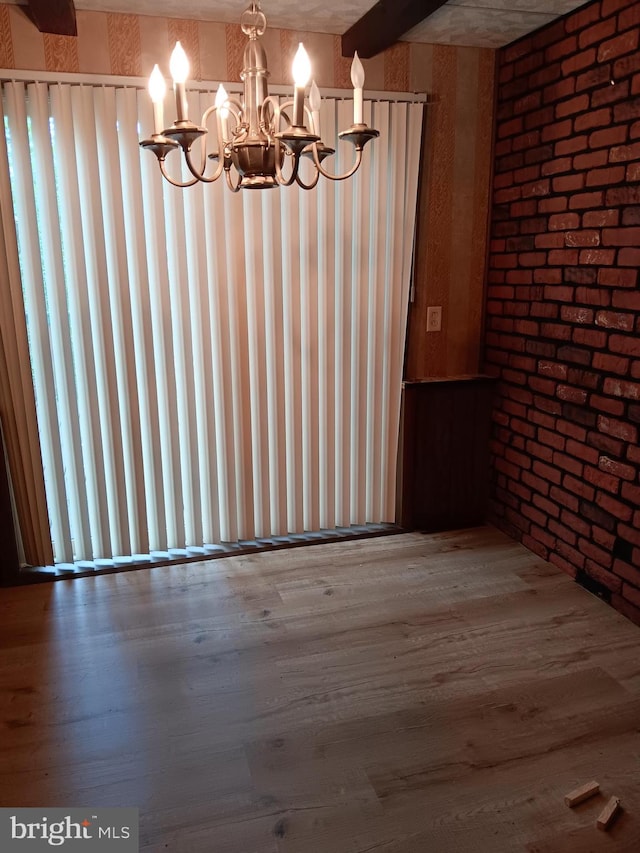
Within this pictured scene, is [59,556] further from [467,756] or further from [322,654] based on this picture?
[467,756]

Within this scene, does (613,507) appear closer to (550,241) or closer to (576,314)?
(576,314)

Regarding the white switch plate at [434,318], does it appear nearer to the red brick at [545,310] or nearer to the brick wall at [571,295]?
the brick wall at [571,295]

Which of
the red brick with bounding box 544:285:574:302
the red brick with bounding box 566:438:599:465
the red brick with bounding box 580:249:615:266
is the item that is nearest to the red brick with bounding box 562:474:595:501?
the red brick with bounding box 566:438:599:465

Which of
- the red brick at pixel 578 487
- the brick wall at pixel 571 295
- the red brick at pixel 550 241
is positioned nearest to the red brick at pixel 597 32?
the brick wall at pixel 571 295

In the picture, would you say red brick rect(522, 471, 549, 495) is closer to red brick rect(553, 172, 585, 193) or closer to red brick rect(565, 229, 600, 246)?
red brick rect(565, 229, 600, 246)

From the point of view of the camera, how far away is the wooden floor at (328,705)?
1767 millimetres

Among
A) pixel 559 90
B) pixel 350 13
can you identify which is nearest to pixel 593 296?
pixel 559 90

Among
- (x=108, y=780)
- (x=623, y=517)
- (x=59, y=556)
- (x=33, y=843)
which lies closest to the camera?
(x=33, y=843)

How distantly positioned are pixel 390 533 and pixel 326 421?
0.70 meters

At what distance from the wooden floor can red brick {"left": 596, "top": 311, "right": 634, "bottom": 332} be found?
114 centimetres

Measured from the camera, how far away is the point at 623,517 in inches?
104

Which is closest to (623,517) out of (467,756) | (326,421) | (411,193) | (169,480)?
(467,756)

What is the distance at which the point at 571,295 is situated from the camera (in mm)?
2877

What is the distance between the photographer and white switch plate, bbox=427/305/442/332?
11.1 ft
